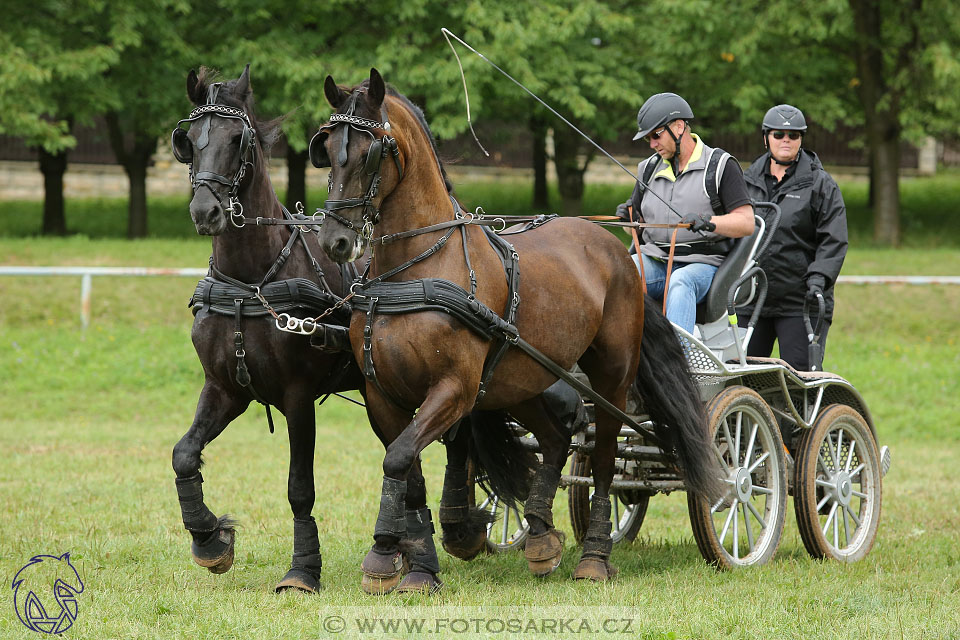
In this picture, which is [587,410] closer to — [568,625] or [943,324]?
[568,625]

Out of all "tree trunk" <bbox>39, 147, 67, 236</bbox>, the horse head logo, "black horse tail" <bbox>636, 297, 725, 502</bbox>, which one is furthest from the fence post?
"black horse tail" <bbox>636, 297, 725, 502</bbox>

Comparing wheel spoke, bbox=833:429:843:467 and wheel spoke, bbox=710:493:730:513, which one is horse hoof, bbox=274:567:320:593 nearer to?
wheel spoke, bbox=710:493:730:513

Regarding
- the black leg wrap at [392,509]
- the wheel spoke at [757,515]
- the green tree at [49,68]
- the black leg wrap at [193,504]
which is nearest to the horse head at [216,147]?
the black leg wrap at [193,504]

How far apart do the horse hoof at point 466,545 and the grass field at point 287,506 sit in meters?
0.09

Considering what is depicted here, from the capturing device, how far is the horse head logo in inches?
183

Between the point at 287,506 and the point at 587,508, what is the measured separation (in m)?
2.21

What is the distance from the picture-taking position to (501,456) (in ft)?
20.5

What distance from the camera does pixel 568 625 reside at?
4.75 meters

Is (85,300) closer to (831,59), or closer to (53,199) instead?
(53,199)

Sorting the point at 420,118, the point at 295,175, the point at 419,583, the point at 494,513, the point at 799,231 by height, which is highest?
the point at 295,175

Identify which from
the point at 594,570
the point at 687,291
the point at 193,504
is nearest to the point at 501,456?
the point at 594,570

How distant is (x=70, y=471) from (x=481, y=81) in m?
10.4

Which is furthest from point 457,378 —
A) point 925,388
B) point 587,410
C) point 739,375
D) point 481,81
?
point 481,81

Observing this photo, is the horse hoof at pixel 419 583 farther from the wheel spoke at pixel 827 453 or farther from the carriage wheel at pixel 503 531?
the wheel spoke at pixel 827 453
